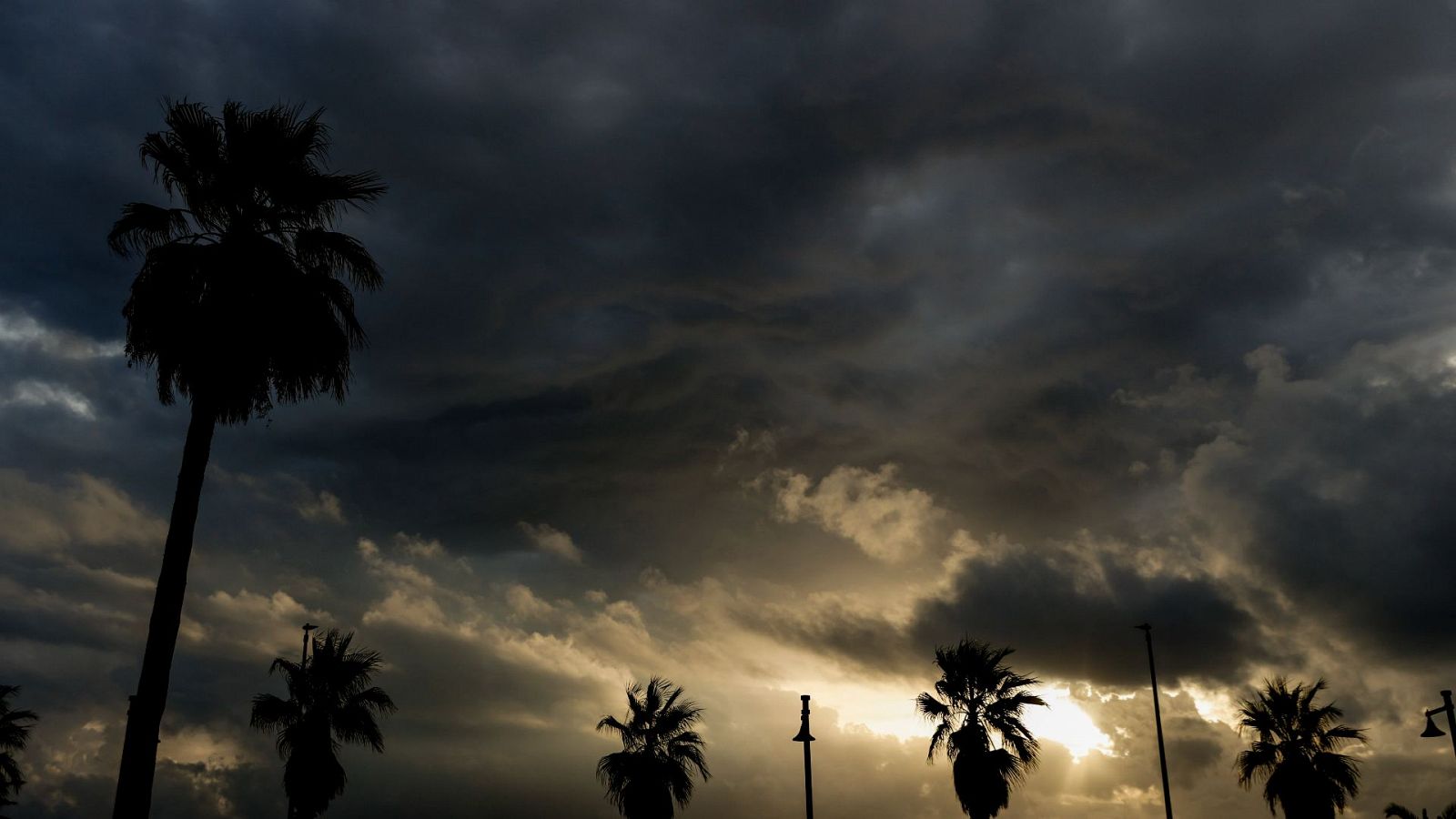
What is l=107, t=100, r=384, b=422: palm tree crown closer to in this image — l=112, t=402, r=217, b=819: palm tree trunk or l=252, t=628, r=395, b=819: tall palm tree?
l=112, t=402, r=217, b=819: palm tree trunk

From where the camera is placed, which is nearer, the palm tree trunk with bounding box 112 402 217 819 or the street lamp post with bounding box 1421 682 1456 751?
the palm tree trunk with bounding box 112 402 217 819

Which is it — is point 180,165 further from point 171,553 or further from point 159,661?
point 159,661

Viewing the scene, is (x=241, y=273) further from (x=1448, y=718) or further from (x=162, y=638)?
(x=1448, y=718)

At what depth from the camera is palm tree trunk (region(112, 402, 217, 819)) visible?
16.0 meters

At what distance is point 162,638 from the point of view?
16.7 meters

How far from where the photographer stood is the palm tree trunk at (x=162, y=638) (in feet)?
52.4

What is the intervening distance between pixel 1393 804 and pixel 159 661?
50920mm

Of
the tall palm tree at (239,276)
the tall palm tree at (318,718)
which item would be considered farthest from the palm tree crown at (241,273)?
the tall palm tree at (318,718)

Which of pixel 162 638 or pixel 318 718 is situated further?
pixel 318 718

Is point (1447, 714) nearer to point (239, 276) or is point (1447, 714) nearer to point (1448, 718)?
point (1448, 718)

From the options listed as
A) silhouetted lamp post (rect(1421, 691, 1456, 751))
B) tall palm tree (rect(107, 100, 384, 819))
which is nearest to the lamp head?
silhouetted lamp post (rect(1421, 691, 1456, 751))

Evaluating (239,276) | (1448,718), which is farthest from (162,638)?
(1448,718)

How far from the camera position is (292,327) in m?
19.9

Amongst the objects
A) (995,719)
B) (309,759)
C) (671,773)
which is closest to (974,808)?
(995,719)
